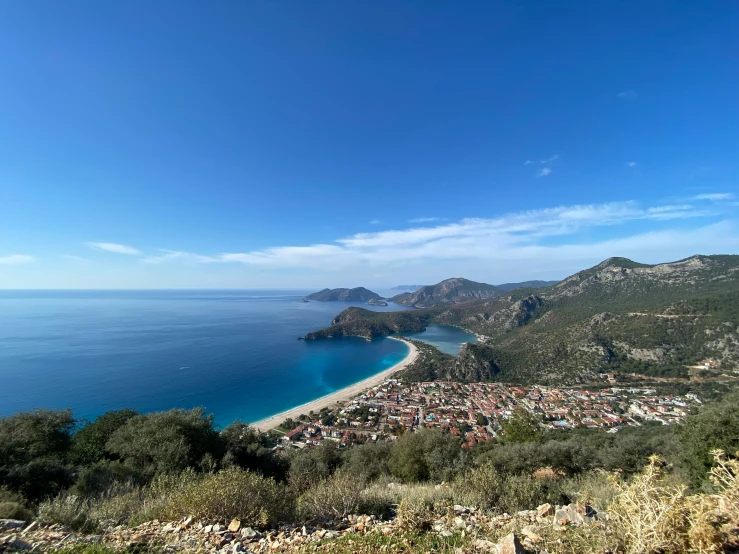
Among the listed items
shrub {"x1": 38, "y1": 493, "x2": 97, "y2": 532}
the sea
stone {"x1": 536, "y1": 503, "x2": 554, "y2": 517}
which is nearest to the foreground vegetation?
shrub {"x1": 38, "y1": 493, "x2": 97, "y2": 532}

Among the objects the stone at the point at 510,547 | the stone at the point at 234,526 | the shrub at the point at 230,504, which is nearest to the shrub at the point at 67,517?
the shrub at the point at 230,504

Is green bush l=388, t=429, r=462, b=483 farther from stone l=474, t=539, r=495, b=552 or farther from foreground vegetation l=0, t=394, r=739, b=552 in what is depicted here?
stone l=474, t=539, r=495, b=552

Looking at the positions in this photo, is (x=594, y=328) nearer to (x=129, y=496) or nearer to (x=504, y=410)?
(x=504, y=410)

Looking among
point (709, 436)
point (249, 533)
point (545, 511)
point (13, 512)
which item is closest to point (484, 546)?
point (545, 511)

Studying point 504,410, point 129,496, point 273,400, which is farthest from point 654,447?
point 273,400

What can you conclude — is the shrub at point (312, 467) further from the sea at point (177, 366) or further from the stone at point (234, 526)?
the sea at point (177, 366)
